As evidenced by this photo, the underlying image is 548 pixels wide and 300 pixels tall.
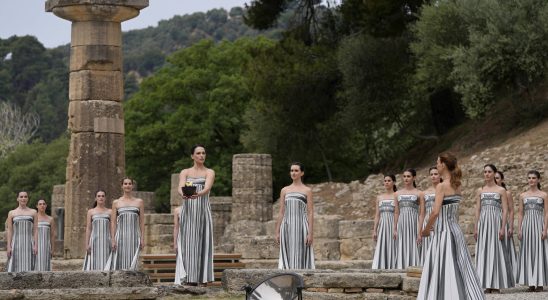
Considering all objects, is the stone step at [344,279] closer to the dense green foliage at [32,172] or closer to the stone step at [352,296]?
the stone step at [352,296]

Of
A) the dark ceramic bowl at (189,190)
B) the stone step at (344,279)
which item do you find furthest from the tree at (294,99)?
the stone step at (344,279)

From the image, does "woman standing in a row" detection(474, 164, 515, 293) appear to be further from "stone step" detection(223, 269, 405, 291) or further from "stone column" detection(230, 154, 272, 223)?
"stone column" detection(230, 154, 272, 223)

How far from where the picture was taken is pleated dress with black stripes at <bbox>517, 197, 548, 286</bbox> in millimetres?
21516

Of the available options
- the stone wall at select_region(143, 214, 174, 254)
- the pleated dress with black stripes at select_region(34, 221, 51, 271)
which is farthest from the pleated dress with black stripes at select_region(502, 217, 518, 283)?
the stone wall at select_region(143, 214, 174, 254)

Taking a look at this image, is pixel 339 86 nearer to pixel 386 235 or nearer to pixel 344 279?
pixel 386 235

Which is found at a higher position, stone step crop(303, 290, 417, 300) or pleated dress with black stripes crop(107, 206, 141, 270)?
pleated dress with black stripes crop(107, 206, 141, 270)

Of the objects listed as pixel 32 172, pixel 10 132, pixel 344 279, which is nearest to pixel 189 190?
pixel 344 279

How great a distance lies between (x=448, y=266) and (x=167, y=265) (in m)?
11.5

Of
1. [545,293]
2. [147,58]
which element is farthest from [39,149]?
[147,58]

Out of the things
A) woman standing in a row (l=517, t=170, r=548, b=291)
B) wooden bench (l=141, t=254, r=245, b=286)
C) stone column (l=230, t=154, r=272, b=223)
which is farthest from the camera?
stone column (l=230, t=154, r=272, b=223)

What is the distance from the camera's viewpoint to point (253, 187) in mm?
38031

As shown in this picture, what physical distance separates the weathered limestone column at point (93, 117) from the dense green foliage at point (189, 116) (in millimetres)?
31674

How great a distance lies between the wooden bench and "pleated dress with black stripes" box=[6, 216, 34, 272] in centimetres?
233

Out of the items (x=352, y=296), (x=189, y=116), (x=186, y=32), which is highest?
(x=186, y=32)
